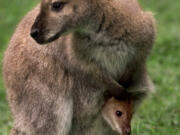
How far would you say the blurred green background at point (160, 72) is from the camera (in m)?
8.53

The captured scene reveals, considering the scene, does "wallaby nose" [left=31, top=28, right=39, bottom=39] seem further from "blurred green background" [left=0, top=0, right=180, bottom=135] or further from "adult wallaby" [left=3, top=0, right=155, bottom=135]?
"blurred green background" [left=0, top=0, right=180, bottom=135]

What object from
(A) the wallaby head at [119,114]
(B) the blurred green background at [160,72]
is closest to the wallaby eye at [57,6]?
(A) the wallaby head at [119,114]

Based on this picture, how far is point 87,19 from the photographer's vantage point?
6691 mm

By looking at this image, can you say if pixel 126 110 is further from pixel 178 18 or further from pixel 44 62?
pixel 178 18

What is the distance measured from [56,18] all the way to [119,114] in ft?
4.89

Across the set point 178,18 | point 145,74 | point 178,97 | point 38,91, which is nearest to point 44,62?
point 38,91

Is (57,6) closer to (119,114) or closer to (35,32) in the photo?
(35,32)

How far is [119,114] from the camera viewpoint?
282 inches

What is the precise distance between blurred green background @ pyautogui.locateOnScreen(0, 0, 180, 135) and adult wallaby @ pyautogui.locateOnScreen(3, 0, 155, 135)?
3.13ft

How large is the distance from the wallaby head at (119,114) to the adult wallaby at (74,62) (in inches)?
6.3

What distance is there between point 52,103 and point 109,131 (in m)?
0.91

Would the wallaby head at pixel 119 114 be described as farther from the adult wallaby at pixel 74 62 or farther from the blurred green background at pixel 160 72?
the blurred green background at pixel 160 72

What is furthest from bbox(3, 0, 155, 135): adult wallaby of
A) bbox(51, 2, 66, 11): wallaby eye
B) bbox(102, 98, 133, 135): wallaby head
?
bbox(102, 98, 133, 135): wallaby head

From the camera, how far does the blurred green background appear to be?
8.53 metres
